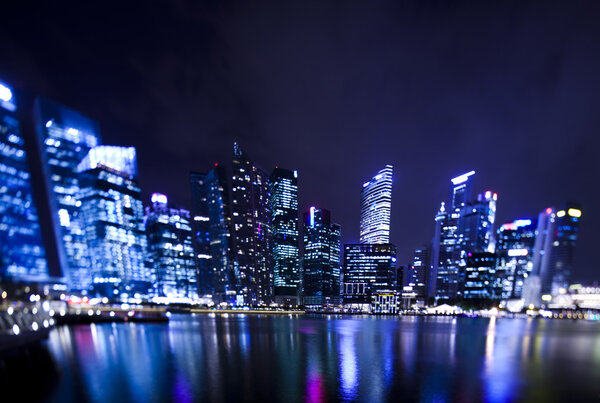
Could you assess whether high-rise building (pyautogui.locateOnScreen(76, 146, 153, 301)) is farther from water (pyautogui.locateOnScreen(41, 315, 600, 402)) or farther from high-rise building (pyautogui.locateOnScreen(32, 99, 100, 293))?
water (pyautogui.locateOnScreen(41, 315, 600, 402))

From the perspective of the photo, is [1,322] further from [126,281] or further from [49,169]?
[126,281]

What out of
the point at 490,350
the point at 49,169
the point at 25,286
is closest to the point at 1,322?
the point at 490,350

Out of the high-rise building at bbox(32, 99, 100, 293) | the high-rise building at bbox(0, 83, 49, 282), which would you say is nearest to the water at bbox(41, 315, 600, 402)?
the high-rise building at bbox(0, 83, 49, 282)

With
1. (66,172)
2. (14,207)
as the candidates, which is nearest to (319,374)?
(14,207)

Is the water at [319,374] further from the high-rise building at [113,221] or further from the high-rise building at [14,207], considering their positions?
the high-rise building at [113,221]

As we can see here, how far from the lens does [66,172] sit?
5094 inches

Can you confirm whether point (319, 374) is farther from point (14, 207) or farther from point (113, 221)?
point (113, 221)

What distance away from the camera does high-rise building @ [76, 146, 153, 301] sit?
13762cm

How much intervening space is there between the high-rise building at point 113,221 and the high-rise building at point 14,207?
57.9 metres

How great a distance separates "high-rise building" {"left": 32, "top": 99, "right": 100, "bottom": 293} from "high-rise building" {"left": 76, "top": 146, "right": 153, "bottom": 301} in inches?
93.7

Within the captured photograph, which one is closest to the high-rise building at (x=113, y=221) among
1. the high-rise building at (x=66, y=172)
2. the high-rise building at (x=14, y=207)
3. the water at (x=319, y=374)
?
the high-rise building at (x=66, y=172)

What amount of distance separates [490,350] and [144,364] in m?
34.3

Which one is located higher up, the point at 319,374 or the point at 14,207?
the point at 14,207

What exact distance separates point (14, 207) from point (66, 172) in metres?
60.7
